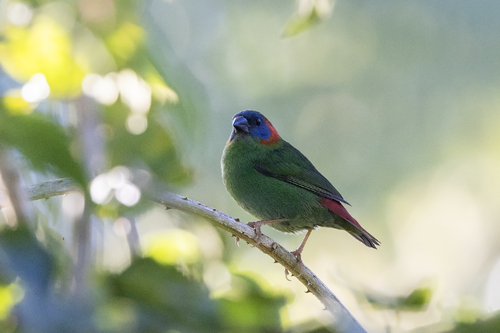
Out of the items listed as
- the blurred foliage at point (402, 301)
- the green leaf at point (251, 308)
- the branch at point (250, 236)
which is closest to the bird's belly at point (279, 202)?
the branch at point (250, 236)

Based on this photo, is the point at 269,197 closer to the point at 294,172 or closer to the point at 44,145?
the point at 294,172

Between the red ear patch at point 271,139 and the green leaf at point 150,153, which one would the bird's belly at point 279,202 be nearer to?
the red ear patch at point 271,139

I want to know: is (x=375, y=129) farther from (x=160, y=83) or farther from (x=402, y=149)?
(x=160, y=83)

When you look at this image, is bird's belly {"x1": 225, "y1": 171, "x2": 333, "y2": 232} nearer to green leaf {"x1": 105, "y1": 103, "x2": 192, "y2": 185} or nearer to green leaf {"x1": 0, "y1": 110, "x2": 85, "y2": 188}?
green leaf {"x1": 105, "y1": 103, "x2": 192, "y2": 185}

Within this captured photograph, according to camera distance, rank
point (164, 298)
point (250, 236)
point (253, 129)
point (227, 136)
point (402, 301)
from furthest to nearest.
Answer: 1. point (227, 136)
2. point (253, 129)
3. point (250, 236)
4. point (402, 301)
5. point (164, 298)

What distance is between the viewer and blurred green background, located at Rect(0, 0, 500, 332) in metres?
0.74

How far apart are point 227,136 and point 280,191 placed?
14.7ft

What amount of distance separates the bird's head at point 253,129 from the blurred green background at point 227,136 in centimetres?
63

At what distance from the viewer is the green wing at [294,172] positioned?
3.89 meters

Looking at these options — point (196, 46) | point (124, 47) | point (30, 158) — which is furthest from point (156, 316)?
point (196, 46)

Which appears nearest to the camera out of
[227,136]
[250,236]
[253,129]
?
[250,236]

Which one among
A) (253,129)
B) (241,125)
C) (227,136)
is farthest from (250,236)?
(227,136)

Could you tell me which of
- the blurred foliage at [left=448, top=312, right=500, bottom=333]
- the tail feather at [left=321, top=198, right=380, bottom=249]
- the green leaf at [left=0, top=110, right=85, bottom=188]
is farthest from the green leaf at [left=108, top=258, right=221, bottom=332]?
the tail feather at [left=321, top=198, right=380, bottom=249]

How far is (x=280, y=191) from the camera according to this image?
12.5 feet
